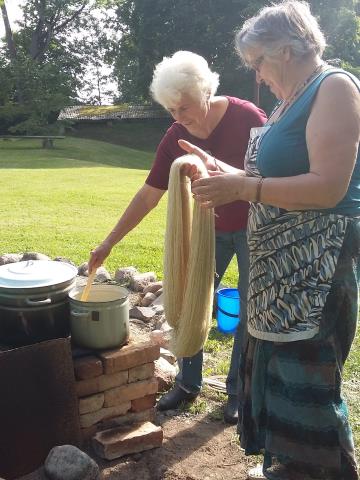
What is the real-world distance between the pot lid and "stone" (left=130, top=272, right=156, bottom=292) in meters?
2.36

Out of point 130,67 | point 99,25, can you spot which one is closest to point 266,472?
point 130,67

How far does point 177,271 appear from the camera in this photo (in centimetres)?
253

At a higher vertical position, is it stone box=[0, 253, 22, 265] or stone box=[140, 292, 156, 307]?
stone box=[0, 253, 22, 265]

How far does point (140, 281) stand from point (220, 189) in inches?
126

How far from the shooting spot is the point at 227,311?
4012 mm

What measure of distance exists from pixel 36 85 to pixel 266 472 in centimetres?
2766

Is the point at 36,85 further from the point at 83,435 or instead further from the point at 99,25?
the point at 83,435

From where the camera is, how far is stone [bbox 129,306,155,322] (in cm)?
418

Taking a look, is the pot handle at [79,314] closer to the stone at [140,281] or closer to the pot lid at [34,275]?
the pot lid at [34,275]

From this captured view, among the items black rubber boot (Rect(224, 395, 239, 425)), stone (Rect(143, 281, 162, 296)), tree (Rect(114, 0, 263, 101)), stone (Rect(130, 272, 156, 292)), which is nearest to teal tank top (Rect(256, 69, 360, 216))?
black rubber boot (Rect(224, 395, 239, 425))

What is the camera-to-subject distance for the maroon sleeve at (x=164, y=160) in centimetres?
287

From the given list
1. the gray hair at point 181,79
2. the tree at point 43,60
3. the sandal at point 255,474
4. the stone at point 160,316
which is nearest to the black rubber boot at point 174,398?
the sandal at point 255,474

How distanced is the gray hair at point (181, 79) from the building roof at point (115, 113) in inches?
1185

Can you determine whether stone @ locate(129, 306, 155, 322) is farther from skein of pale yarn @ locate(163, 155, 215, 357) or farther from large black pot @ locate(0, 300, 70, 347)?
large black pot @ locate(0, 300, 70, 347)
